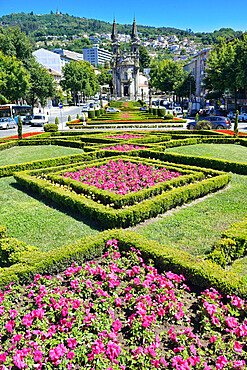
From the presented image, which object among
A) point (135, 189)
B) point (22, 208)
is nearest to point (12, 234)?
point (22, 208)

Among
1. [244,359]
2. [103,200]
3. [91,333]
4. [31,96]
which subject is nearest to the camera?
[244,359]

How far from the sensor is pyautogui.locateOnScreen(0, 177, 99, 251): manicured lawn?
7348mm

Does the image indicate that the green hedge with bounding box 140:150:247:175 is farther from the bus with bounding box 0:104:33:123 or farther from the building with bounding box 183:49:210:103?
the building with bounding box 183:49:210:103

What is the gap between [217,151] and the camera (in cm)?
1783

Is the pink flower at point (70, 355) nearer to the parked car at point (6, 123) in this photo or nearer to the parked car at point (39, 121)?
the parked car at point (6, 123)

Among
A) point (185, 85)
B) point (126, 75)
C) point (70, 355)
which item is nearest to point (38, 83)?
point (185, 85)

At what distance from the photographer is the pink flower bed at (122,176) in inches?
399

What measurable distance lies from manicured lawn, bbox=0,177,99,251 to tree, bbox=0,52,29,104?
34.2 m

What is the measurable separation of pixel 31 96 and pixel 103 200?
54.0m

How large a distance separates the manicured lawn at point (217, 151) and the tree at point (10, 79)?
30.3 m

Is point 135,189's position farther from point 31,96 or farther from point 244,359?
point 31,96

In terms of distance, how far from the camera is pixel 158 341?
150 inches

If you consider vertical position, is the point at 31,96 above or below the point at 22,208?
above

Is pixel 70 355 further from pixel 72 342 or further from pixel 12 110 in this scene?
A: pixel 12 110
